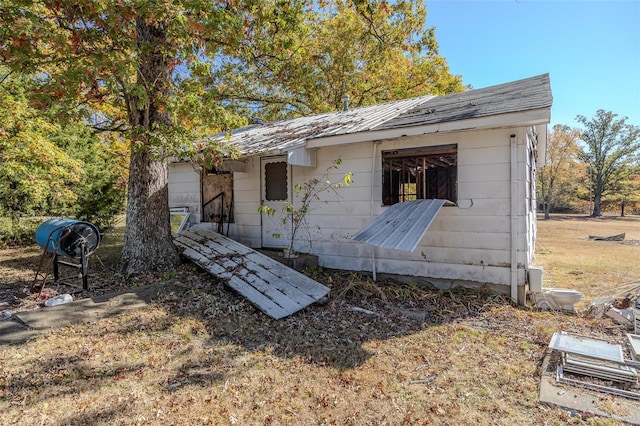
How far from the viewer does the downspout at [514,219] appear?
16.7ft

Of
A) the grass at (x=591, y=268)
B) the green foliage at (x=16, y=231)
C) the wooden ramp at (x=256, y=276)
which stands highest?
the green foliage at (x=16, y=231)

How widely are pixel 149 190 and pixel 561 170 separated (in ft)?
128

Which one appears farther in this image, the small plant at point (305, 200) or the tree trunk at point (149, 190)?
the small plant at point (305, 200)

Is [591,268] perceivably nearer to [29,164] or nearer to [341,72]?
[341,72]

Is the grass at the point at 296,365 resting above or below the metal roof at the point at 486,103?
below

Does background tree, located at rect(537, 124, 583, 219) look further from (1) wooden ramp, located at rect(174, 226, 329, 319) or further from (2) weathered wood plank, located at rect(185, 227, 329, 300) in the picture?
(1) wooden ramp, located at rect(174, 226, 329, 319)

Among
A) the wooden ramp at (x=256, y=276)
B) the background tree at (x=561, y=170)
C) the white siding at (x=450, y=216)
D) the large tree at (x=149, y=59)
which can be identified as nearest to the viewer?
the large tree at (x=149, y=59)

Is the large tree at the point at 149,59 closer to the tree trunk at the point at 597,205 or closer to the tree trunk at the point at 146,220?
the tree trunk at the point at 146,220

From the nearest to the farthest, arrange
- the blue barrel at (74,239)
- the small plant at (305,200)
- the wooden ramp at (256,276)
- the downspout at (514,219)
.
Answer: the wooden ramp at (256,276) < the downspout at (514,219) < the blue barrel at (74,239) < the small plant at (305,200)

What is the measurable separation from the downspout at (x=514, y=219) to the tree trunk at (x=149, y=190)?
18.2ft

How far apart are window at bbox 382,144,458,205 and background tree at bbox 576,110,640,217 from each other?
3505 centimetres

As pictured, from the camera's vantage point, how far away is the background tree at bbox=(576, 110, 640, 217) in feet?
115

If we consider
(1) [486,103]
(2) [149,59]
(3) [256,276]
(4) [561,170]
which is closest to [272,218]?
(3) [256,276]

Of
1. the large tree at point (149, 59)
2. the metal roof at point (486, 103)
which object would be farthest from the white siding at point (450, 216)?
the large tree at point (149, 59)
